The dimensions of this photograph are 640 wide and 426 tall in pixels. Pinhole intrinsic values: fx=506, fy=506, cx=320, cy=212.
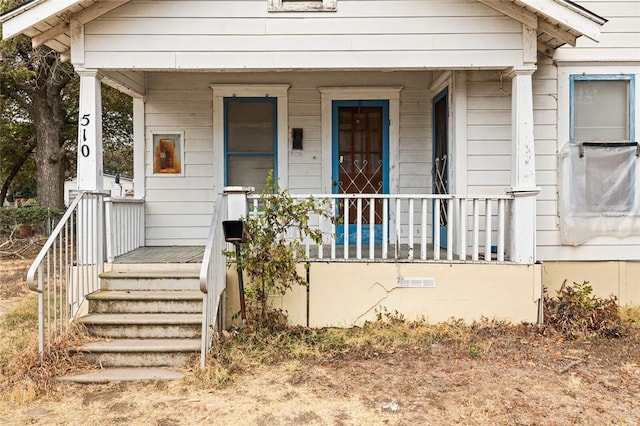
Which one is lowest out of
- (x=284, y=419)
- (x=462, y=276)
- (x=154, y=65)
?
(x=284, y=419)

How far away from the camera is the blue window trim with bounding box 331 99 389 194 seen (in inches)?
272

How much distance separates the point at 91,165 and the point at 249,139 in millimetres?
2378

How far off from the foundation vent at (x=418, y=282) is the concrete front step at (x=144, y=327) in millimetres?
2092

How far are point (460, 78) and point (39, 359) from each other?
16.7 feet

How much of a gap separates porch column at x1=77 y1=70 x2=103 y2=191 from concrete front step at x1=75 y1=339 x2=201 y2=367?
1.64 meters

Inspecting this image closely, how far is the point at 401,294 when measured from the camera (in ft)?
17.3

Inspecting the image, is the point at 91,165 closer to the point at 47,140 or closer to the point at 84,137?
the point at 84,137

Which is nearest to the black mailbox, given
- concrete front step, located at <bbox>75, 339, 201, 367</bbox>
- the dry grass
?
concrete front step, located at <bbox>75, 339, 201, 367</bbox>

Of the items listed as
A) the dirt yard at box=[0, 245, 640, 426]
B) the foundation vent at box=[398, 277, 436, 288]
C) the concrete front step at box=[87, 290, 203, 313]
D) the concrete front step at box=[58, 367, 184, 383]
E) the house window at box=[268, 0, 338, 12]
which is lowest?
the dirt yard at box=[0, 245, 640, 426]

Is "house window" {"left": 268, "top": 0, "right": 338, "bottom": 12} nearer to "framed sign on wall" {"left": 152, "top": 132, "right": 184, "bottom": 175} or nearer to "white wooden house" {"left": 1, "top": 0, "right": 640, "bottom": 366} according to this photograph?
"white wooden house" {"left": 1, "top": 0, "right": 640, "bottom": 366}

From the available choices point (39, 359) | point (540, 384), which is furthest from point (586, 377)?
point (39, 359)

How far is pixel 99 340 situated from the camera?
452 cm

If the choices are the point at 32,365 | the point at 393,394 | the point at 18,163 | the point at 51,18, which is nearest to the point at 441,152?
the point at 393,394

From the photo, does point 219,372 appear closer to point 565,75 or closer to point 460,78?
point 460,78
